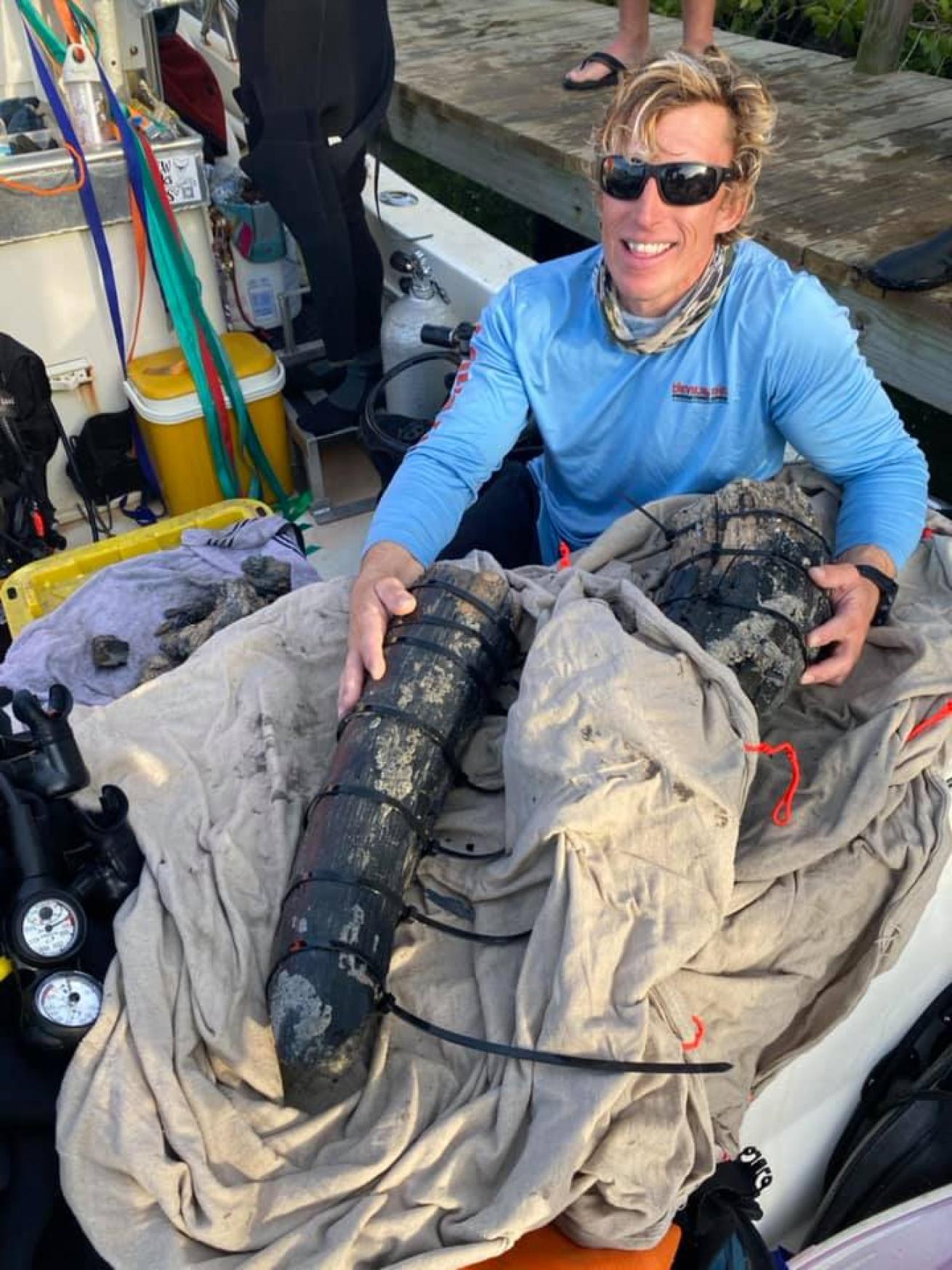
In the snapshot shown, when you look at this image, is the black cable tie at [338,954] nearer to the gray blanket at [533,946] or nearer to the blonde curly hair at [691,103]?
the gray blanket at [533,946]

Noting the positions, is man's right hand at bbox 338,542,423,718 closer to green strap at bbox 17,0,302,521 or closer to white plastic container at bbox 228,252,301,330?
green strap at bbox 17,0,302,521

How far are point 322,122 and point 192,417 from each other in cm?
81

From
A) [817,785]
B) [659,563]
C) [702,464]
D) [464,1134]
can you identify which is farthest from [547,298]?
[464,1134]

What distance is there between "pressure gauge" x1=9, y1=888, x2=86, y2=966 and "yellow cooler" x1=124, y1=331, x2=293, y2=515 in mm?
1734

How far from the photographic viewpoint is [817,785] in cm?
147

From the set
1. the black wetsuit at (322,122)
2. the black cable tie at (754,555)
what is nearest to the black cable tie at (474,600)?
the black cable tie at (754,555)

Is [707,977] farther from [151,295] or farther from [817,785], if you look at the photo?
[151,295]

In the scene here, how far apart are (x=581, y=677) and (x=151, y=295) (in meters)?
2.03

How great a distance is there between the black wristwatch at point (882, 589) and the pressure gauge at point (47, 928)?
116 cm

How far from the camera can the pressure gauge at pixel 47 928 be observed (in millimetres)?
1237

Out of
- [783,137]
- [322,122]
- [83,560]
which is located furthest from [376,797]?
[783,137]

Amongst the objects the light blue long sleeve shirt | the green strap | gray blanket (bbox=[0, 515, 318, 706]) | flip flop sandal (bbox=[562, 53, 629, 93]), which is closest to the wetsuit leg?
the light blue long sleeve shirt

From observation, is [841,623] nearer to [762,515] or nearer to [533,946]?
[762,515]

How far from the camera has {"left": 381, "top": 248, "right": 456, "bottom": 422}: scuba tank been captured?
2.79 metres
